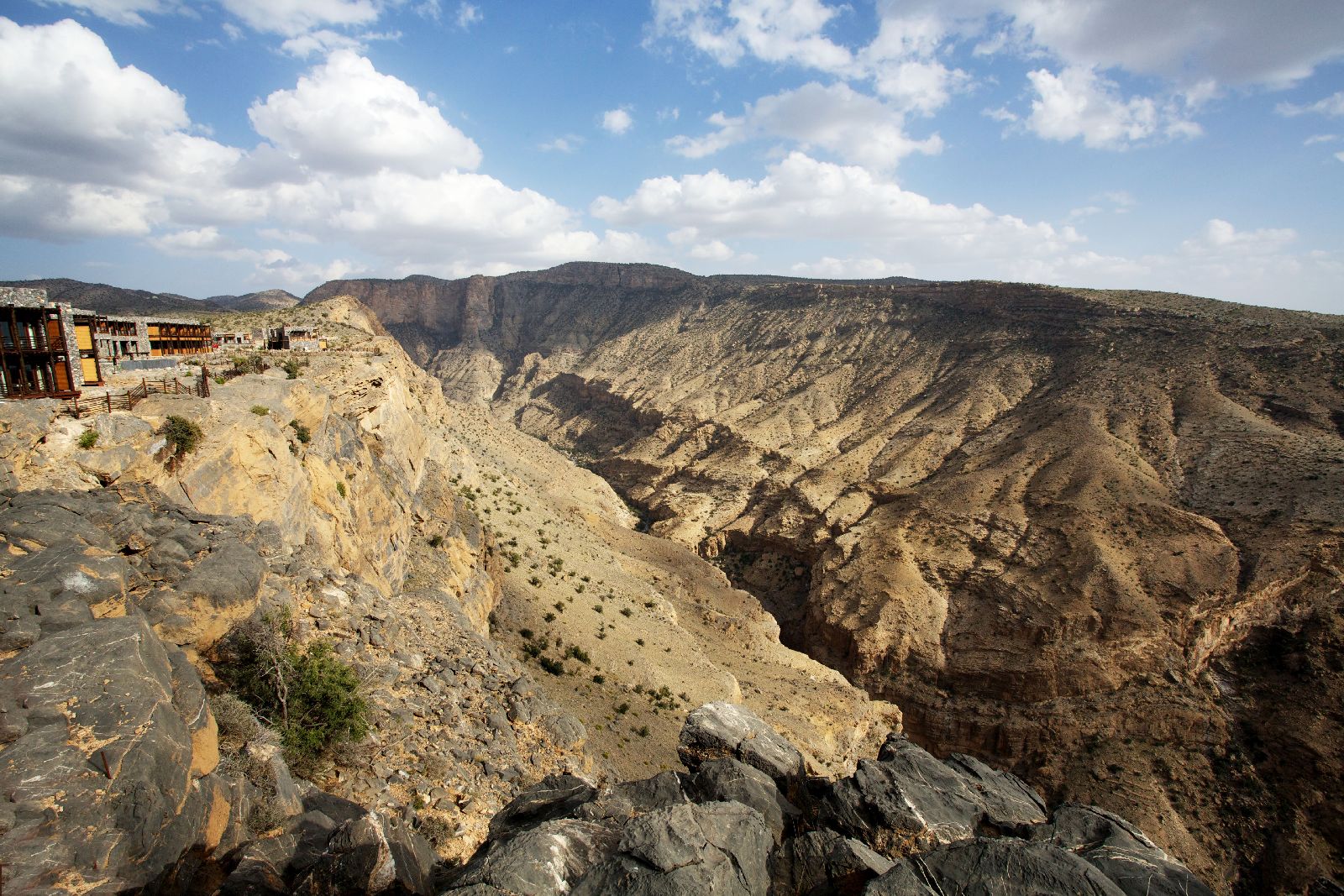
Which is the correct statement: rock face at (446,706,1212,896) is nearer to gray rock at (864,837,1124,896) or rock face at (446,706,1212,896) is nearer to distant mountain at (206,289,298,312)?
gray rock at (864,837,1124,896)

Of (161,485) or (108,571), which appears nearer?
(108,571)

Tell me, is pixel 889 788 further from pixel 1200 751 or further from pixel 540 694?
pixel 1200 751

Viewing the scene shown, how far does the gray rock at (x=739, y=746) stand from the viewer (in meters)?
8.29

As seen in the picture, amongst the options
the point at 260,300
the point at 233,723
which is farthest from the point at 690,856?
the point at 260,300

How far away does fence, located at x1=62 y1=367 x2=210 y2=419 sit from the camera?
11.0 metres

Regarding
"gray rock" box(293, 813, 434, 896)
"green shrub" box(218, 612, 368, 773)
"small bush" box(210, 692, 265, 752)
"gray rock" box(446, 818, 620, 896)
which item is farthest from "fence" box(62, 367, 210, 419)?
"gray rock" box(446, 818, 620, 896)

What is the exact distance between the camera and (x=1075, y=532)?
114 feet

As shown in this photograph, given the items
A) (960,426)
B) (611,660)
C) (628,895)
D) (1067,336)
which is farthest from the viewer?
(1067,336)

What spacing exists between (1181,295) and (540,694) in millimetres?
72573

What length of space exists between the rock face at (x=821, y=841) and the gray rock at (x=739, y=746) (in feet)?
1.15

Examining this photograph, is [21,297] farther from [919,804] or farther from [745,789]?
[919,804]

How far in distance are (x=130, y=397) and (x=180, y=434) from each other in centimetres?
212

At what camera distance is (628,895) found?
525 cm

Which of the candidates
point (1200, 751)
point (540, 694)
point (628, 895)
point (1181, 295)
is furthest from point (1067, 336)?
point (628, 895)
